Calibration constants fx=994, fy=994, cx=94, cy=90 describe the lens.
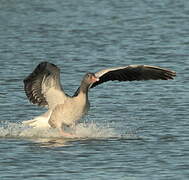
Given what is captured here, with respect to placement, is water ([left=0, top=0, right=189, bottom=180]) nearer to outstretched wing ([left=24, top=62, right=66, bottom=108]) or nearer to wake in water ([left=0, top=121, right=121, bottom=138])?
wake in water ([left=0, top=121, right=121, bottom=138])

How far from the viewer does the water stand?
1284cm

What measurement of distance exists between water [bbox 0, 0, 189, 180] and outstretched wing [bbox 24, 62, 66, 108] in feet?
1.67

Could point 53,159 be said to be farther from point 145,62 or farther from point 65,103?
Answer: point 145,62

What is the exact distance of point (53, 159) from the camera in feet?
43.4

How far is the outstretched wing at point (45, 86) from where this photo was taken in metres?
14.4

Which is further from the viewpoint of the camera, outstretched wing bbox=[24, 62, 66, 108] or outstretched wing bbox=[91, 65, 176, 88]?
outstretched wing bbox=[91, 65, 176, 88]

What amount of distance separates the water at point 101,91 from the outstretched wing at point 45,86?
0.51 metres

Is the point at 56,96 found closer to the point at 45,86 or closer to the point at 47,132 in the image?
the point at 45,86

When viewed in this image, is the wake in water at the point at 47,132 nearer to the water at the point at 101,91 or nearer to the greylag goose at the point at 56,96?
the water at the point at 101,91

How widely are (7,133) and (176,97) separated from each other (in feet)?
13.1

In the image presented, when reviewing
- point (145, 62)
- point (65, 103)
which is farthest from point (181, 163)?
point (145, 62)

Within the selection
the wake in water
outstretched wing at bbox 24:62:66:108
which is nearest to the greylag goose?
outstretched wing at bbox 24:62:66:108

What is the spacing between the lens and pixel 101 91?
62.6ft

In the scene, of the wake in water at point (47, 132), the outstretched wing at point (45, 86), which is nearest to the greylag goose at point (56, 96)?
the outstretched wing at point (45, 86)
